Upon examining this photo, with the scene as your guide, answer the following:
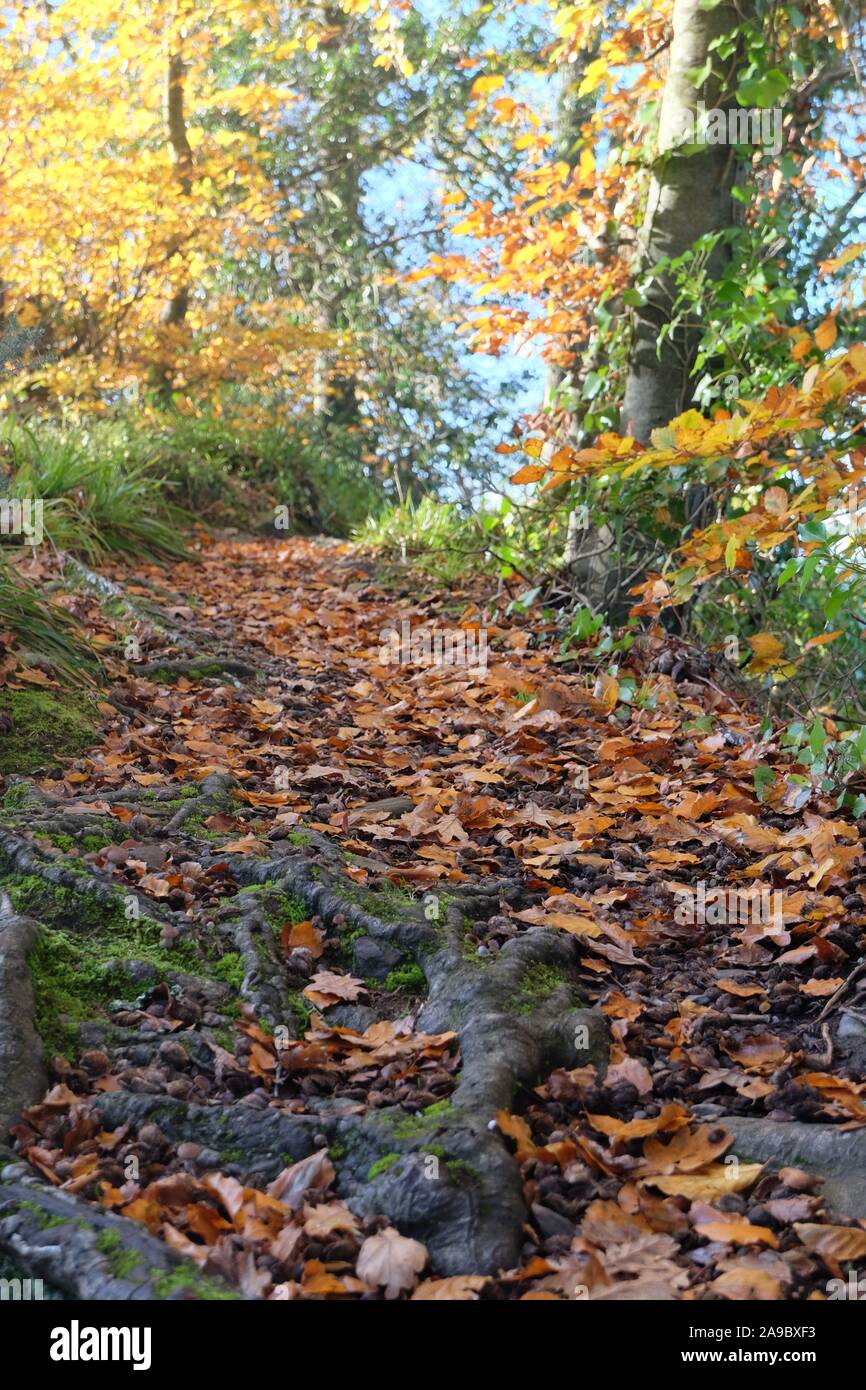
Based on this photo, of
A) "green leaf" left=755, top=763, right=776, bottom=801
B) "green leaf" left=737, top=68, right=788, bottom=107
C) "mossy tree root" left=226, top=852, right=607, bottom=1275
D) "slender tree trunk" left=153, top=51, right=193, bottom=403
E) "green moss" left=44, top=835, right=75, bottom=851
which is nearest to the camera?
"mossy tree root" left=226, top=852, right=607, bottom=1275

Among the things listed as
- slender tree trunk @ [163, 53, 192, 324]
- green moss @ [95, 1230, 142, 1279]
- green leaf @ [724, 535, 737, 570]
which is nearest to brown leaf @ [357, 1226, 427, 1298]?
green moss @ [95, 1230, 142, 1279]

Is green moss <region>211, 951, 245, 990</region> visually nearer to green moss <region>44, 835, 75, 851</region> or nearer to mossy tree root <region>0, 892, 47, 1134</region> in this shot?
mossy tree root <region>0, 892, 47, 1134</region>

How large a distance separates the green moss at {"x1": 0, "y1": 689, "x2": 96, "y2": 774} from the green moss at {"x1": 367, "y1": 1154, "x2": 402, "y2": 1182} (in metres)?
2.14

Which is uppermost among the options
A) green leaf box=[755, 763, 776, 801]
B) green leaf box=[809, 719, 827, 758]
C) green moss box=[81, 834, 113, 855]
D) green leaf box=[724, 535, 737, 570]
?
green leaf box=[724, 535, 737, 570]

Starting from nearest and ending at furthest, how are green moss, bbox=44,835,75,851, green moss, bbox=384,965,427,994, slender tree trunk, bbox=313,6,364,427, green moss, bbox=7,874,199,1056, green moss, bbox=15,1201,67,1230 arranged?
green moss, bbox=15,1201,67,1230, green moss, bbox=7,874,199,1056, green moss, bbox=384,965,427,994, green moss, bbox=44,835,75,851, slender tree trunk, bbox=313,6,364,427

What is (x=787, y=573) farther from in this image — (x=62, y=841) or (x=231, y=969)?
(x=62, y=841)

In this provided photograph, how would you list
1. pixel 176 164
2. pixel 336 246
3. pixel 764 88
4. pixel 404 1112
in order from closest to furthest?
pixel 404 1112 < pixel 764 88 < pixel 176 164 < pixel 336 246

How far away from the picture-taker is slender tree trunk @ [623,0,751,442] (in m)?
5.51

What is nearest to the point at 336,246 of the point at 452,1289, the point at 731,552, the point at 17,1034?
the point at 731,552

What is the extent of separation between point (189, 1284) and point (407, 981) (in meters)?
1.01

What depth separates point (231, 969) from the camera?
2650 millimetres

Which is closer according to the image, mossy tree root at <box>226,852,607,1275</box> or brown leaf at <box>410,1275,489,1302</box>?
brown leaf at <box>410,1275,489,1302</box>

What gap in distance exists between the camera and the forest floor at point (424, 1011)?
191 cm
